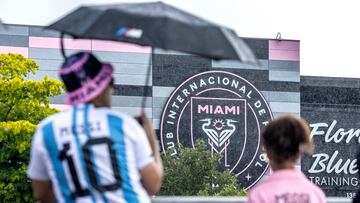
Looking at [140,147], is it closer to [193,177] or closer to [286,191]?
[286,191]

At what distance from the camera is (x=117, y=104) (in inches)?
1827

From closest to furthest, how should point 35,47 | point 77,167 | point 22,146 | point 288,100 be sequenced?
point 77,167 → point 22,146 → point 35,47 → point 288,100

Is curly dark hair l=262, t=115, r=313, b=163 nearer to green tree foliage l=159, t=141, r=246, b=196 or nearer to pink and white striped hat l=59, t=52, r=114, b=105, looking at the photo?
pink and white striped hat l=59, t=52, r=114, b=105

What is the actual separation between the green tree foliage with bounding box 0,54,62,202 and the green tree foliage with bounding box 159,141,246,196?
895cm

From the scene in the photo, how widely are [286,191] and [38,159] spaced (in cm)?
104

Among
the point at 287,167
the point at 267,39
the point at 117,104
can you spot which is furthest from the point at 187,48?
the point at 267,39

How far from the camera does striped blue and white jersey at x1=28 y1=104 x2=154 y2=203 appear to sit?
12.6 feet

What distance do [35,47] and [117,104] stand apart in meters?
4.80

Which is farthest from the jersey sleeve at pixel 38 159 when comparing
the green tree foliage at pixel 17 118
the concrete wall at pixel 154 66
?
the concrete wall at pixel 154 66

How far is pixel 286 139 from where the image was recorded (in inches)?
158

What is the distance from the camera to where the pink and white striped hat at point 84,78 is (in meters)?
3.93

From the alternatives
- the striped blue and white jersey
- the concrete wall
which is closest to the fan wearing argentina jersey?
the striped blue and white jersey

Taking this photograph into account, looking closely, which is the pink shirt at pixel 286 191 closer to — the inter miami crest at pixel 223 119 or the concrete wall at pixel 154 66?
the concrete wall at pixel 154 66

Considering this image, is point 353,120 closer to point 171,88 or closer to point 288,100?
point 288,100
